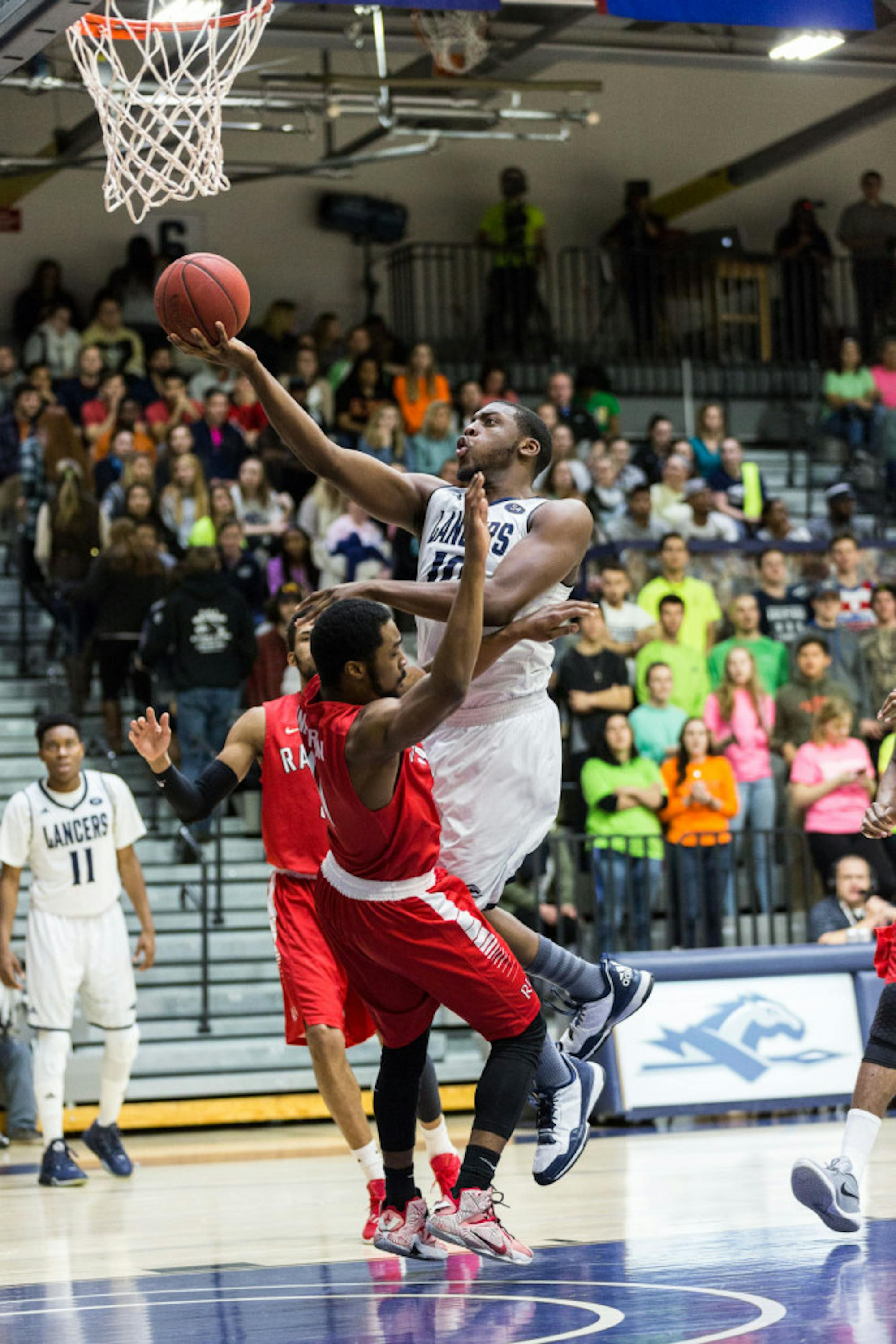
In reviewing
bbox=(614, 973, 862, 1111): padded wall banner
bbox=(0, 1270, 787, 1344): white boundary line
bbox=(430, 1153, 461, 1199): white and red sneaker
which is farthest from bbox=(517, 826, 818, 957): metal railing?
bbox=(0, 1270, 787, 1344): white boundary line

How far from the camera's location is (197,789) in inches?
258

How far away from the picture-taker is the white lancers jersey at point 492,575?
6.01m

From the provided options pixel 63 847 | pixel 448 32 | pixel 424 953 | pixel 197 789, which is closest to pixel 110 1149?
pixel 63 847

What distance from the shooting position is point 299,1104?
1159 centimetres

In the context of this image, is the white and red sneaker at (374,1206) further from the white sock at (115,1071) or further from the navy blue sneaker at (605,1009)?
the white sock at (115,1071)

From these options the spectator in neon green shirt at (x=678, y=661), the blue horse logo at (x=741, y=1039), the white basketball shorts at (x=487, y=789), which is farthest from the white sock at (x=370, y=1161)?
→ the spectator in neon green shirt at (x=678, y=661)

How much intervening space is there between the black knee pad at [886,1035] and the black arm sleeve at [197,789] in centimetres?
231

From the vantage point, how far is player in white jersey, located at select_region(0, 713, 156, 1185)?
971 cm

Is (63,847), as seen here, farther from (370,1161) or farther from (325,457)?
(325,457)

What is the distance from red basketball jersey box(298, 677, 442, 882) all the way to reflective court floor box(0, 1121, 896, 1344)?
1230 millimetres

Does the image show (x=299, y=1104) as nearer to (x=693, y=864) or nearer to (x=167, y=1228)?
(x=693, y=864)

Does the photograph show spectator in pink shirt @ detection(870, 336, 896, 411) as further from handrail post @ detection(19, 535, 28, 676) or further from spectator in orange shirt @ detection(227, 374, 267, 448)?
handrail post @ detection(19, 535, 28, 676)

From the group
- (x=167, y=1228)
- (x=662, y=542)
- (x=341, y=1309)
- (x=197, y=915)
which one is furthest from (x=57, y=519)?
(x=341, y=1309)

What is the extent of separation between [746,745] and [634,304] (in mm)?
9321
